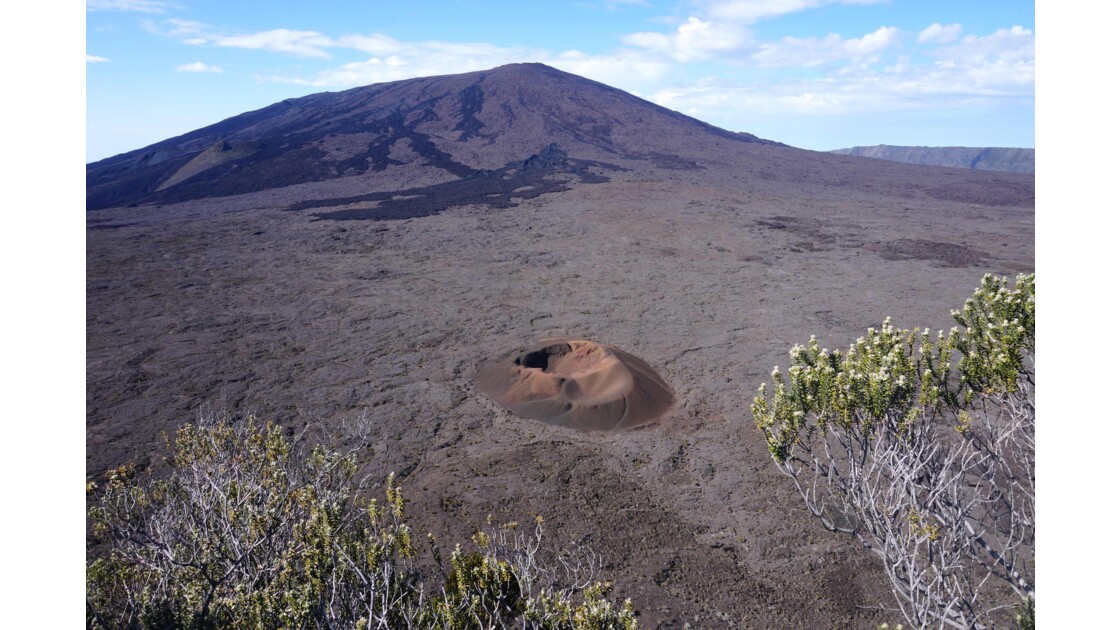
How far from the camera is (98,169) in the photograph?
43.7m

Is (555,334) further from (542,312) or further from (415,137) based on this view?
(415,137)

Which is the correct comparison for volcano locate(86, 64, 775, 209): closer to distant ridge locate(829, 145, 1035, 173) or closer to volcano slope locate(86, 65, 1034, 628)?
volcano slope locate(86, 65, 1034, 628)

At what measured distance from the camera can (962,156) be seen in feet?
292

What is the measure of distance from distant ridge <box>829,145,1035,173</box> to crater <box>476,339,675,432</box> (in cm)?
8008

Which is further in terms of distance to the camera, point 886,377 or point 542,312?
point 542,312

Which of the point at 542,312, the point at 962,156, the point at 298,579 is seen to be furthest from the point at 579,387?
the point at 962,156

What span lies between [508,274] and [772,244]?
32.8 ft

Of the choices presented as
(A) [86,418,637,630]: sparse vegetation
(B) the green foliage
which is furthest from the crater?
(A) [86,418,637,630]: sparse vegetation

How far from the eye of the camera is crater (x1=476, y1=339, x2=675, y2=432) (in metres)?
9.34

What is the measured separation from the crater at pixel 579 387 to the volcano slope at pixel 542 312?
0.29m

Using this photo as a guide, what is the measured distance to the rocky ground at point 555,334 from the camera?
659cm

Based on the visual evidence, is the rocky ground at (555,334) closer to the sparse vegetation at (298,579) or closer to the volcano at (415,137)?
the sparse vegetation at (298,579)

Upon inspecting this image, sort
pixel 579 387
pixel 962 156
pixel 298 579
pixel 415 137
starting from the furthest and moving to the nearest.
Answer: pixel 962 156, pixel 415 137, pixel 579 387, pixel 298 579

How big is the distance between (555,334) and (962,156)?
9823 cm
